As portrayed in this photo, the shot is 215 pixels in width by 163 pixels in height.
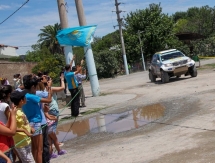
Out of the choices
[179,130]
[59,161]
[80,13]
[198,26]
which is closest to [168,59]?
[80,13]

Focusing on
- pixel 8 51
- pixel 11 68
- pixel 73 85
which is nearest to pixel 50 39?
pixel 8 51

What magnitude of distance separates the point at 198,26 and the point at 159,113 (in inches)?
2827

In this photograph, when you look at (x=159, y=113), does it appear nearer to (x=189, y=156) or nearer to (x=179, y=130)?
(x=179, y=130)

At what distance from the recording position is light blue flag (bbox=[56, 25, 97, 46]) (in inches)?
A: 501

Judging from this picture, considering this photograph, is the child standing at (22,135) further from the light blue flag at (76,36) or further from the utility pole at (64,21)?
the utility pole at (64,21)

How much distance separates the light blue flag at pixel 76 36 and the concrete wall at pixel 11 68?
109ft

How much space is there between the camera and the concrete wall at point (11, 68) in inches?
1756

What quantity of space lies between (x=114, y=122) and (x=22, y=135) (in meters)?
5.46

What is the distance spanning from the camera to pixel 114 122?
10789 mm

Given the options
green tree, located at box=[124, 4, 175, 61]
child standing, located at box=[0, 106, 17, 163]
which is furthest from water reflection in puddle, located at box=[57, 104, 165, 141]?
green tree, located at box=[124, 4, 175, 61]

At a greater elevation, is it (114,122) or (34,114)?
(34,114)

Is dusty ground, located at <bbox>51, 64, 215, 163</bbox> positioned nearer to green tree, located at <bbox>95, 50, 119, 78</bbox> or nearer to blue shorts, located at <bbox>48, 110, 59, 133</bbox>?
blue shorts, located at <bbox>48, 110, 59, 133</bbox>

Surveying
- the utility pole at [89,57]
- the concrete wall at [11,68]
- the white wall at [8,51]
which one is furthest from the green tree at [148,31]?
the utility pole at [89,57]

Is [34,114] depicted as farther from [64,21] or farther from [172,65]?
[172,65]
